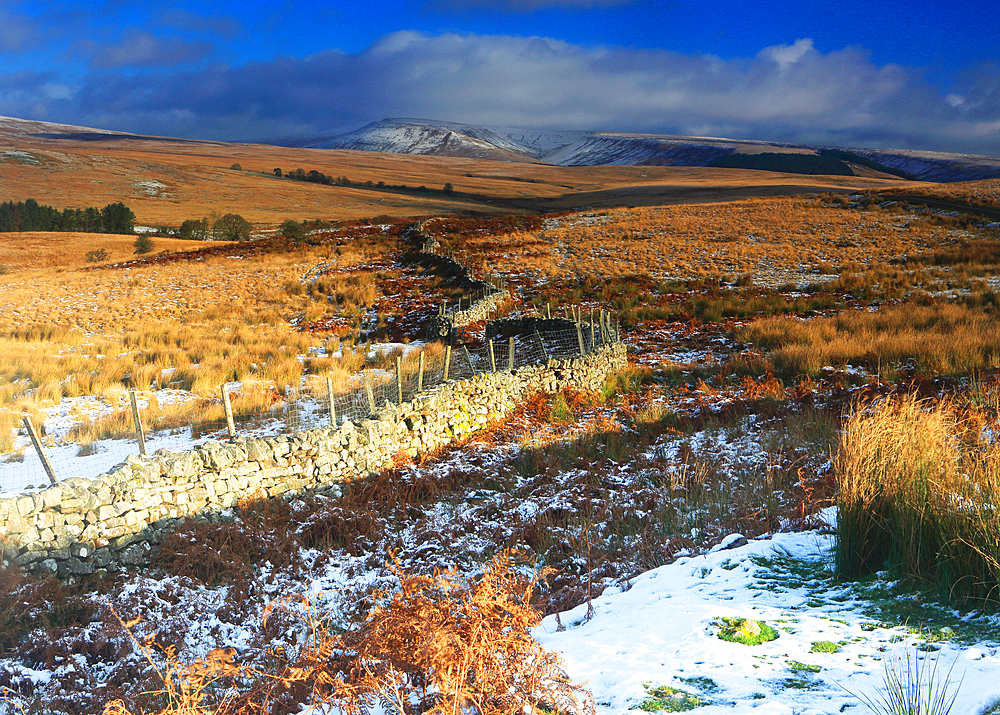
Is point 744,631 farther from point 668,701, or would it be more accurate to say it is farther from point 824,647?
point 668,701

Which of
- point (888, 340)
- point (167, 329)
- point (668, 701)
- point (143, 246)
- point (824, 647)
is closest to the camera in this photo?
point (668, 701)

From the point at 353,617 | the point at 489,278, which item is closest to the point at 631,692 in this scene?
the point at 353,617

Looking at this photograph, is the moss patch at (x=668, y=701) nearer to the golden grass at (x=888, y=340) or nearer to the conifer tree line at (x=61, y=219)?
the golden grass at (x=888, y=340)

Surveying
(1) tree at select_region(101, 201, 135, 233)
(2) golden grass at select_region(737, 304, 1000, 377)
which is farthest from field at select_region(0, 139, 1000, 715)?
(1) tree at select_region(101, 201, 135, 233)

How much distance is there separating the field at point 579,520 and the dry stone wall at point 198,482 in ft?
1.22

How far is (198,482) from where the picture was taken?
24.9ft

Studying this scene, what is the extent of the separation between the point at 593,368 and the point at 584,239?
112ft

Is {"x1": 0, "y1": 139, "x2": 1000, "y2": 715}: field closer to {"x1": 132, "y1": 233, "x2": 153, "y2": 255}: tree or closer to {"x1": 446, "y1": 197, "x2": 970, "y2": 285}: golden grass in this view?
{"x1": 446, "y1": 197, "x2": 970, "y2": 285}: golden grass

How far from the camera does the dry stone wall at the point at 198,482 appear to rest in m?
6.38

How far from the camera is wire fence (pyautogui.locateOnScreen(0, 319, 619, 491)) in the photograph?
8.89m

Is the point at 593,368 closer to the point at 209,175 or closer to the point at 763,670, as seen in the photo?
the point at 763,670

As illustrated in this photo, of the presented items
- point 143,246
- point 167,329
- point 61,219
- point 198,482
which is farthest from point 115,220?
point 198,482

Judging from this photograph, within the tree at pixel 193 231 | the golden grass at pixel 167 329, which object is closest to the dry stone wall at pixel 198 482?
the golden grass at pixel 167 329

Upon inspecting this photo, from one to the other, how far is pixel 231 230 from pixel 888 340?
63.8 m
